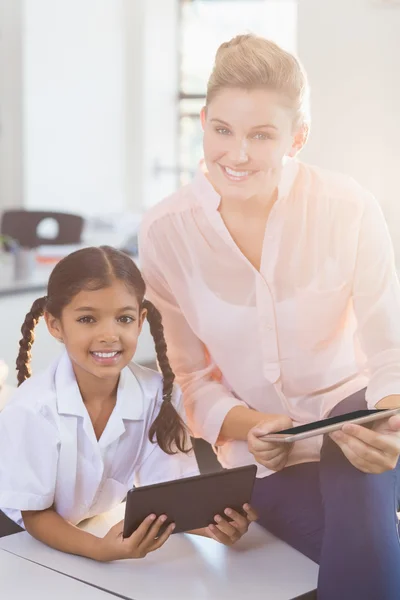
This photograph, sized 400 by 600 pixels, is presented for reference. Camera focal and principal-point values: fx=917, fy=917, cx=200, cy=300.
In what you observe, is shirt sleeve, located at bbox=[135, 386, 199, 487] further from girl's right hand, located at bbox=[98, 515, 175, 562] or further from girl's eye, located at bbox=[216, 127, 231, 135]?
girl's eye, located at bbox=[216, 127, 231, 135]

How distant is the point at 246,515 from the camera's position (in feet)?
4.92

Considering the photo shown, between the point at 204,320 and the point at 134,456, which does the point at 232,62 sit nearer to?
the point at 204,320

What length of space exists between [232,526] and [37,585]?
32 cm

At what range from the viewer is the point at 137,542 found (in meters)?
1.40

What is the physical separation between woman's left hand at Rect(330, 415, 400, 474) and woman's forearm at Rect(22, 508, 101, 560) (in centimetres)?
42

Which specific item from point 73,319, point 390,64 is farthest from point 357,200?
point 390,64

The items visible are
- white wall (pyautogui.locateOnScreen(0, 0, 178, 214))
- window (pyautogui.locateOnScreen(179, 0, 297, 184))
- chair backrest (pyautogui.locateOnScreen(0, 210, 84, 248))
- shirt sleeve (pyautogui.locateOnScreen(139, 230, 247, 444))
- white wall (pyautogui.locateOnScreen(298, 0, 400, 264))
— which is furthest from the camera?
window (pyautogui.locateOnScreen(179, 0, 297, 184))

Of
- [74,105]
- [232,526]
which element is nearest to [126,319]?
[232,526]

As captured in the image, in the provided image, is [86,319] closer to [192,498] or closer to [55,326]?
[55,326]

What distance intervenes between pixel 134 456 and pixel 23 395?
9.3 inches

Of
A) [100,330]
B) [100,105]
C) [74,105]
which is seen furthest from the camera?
[100,105]

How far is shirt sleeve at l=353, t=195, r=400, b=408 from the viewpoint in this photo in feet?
5.06

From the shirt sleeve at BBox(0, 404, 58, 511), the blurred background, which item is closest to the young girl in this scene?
the shirt sleeve at BBox(0, 404, 58, 511)

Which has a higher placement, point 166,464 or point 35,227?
point 166,464
